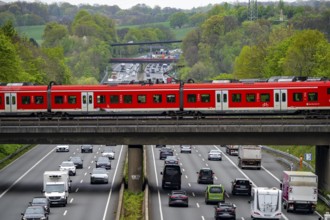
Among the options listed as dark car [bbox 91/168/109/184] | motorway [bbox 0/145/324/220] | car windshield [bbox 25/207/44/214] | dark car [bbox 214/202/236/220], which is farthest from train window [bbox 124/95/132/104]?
car windshield [bbox 25/207/44/214]

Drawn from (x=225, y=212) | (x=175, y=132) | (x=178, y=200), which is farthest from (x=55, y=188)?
(x=225, y=212)

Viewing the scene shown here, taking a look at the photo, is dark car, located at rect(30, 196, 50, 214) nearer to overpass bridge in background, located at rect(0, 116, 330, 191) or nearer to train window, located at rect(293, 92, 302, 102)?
overpass bridge in background, located at rect(0, 116, 330, 191)

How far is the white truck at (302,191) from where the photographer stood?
73.2 meters

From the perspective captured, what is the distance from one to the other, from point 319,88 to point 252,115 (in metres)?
6.31

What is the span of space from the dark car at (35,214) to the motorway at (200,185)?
26.5ft

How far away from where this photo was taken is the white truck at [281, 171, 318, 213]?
73.2 meters

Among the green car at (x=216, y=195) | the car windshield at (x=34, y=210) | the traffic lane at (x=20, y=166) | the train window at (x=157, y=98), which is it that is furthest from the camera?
the train window at (x=157, y=98)

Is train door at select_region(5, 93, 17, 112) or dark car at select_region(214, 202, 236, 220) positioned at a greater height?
train door at select_region(5, 93, 17, 112)

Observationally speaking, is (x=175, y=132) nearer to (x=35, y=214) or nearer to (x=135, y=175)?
(x=135, y=175)

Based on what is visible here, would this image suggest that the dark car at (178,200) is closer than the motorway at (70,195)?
No

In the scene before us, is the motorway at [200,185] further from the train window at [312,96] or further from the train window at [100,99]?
the train window at [100,99]

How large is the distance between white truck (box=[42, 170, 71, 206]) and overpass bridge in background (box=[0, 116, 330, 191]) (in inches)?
209

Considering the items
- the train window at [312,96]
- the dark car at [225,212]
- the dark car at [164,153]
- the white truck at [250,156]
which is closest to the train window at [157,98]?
the train window at [312,96]

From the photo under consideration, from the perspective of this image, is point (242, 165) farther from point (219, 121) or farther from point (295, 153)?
point (219, 121)
